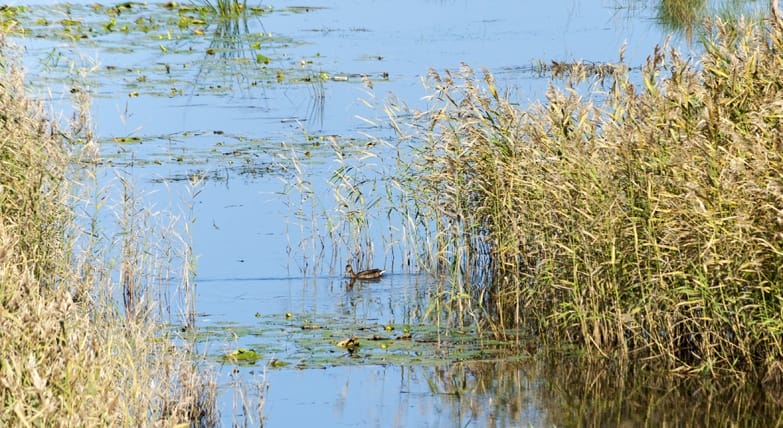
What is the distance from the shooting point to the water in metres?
6.99

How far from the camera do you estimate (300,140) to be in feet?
42.0

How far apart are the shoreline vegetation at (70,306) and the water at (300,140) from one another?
0.44 meters

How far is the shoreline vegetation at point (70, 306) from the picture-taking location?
4.25 m

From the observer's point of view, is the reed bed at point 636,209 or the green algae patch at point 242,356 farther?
the green algae patch at point 242,356

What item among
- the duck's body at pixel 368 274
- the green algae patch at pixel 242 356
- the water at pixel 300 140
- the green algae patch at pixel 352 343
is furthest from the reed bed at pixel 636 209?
the green algae patch at pixel 242 356

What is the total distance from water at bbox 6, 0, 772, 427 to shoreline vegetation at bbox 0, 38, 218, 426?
1.44ft

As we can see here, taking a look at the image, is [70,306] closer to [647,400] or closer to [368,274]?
[647,400]

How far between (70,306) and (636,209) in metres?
3.33

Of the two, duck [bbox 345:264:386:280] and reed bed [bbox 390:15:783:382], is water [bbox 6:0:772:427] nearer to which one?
duck [bbox 345:264:386:280]

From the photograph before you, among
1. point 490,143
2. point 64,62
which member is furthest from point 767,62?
point 64,62

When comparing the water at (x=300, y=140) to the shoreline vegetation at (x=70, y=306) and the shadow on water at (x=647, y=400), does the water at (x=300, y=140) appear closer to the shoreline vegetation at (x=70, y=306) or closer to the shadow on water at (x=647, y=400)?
the shadow on water at (x=647, y=400)

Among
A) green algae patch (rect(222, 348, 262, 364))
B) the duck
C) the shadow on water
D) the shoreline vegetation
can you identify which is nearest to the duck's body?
the duck

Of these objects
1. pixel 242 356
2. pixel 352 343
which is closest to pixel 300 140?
pixel 352 343

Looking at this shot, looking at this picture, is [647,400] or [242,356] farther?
[242,356]
